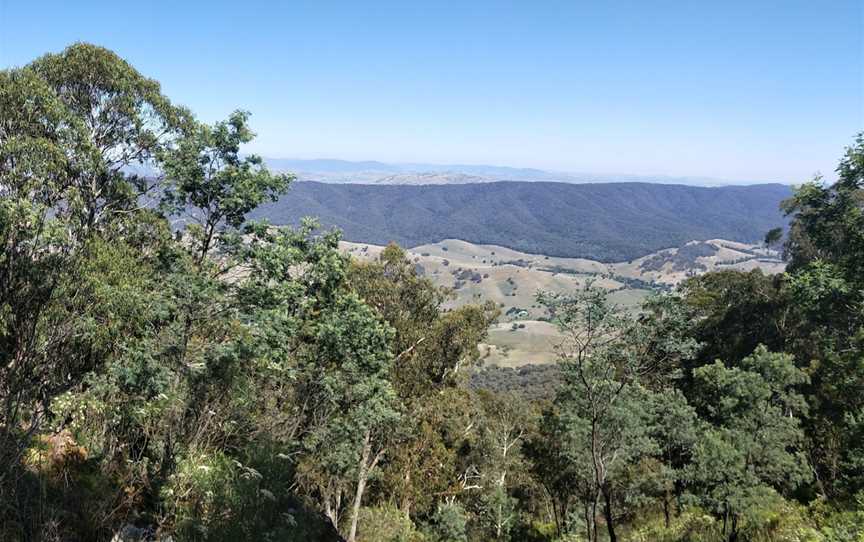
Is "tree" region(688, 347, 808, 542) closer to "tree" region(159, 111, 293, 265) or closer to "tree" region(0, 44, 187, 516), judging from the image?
"tree" region(159, 111, 293, 265)

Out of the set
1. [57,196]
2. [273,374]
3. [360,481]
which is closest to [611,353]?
[273,374]

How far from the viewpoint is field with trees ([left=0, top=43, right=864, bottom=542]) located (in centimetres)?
716

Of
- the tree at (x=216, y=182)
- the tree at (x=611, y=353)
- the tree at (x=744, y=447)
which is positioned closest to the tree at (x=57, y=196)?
the tree at (x=216, y=182)

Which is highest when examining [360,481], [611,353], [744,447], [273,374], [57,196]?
[57,196]

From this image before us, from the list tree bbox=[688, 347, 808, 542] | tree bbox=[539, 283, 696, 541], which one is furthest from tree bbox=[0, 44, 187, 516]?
tree bbox=[688, 347, 808, 542]

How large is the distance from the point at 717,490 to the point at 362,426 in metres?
10.7

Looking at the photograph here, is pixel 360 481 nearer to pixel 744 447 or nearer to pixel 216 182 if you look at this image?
pixel 216 182

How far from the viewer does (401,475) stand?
67.4ft

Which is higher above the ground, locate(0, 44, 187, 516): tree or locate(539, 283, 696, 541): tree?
locate(0, 44, 187, 516): tree

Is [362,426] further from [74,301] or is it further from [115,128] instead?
[115,128]

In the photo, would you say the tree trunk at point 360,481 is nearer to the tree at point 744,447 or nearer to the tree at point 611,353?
the tree at point 611,353

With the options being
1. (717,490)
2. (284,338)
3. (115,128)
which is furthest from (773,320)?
(115,128)

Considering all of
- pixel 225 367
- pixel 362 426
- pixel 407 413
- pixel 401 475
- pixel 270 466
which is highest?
pixel 225 367

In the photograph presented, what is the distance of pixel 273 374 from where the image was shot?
11.9m
